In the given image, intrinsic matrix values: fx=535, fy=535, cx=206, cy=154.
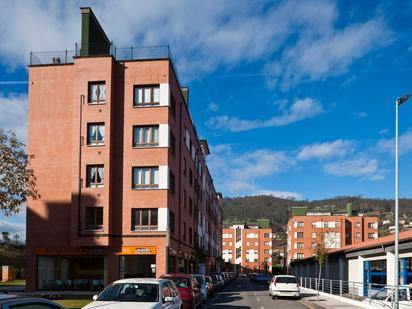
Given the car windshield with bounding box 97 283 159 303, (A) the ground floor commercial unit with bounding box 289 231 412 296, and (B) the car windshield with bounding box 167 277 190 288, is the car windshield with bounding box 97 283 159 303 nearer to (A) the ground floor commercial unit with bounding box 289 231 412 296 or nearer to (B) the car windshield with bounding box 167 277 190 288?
(B) the car windshield with bounding box 167 277 190 288

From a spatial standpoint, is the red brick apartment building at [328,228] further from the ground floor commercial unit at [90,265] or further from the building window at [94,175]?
the building window at [94,175]

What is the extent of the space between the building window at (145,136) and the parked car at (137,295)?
74.1 feet

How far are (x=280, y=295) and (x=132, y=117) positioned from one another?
48.8 ft

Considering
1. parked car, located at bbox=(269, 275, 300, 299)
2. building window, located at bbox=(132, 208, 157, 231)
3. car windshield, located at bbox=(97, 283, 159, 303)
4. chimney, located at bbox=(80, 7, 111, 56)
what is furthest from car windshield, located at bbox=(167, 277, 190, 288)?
chimney, located at bbox=(80, 7, 111, 56)

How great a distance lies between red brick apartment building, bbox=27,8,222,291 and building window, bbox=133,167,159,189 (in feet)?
0.22

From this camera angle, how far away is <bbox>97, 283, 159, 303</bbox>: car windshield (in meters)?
12.4

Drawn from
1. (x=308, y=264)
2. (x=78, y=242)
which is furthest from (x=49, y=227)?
(x=308, y=264)

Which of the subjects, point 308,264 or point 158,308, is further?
point 308,264

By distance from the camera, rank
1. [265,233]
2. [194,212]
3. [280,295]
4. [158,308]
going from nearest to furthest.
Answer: [158,308] → [280,295] → [194,212] → [265,233]

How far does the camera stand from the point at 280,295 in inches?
1252

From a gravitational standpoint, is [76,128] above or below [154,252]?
above

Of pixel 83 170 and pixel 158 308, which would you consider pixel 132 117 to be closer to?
pixel 83 170

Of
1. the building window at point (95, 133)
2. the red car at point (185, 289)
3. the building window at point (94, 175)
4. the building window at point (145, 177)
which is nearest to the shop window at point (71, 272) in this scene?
the building window at point (94, 175)

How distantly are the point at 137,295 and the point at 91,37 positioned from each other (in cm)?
2885
